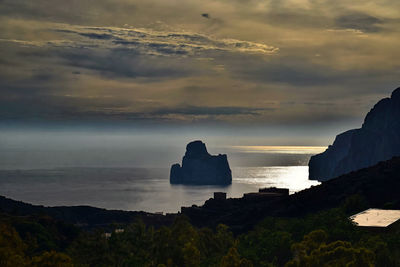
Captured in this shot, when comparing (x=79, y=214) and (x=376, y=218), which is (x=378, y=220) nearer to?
(x=376, y=218)

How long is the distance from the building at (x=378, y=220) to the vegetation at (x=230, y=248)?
1.68 meters

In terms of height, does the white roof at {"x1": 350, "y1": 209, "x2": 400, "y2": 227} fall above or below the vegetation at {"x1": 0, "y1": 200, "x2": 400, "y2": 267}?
above

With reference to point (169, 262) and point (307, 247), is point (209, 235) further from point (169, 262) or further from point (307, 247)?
point (307, 247)

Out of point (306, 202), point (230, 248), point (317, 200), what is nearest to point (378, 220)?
point (230, 248)

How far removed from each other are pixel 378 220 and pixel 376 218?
6.54 feet

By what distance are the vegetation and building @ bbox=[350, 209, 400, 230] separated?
168 centimetres

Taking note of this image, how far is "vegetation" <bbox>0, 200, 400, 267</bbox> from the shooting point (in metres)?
34.8

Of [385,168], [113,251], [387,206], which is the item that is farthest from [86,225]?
[113,251]

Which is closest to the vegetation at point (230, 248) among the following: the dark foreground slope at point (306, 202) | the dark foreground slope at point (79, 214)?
the dark foreground slope at point (306, 202)

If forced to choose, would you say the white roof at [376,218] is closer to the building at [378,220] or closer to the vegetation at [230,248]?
the building at [378,220]

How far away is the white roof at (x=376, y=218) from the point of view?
173 ft

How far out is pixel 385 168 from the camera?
5079 inches

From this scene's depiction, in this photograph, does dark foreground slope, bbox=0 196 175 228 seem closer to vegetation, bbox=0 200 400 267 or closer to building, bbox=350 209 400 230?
vegetation, bbox=0 200 400 267

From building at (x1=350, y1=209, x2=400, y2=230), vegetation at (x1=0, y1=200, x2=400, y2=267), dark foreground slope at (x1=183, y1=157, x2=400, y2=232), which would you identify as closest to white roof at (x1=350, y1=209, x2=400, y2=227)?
building at (x1=350, y1=209, x2=400, y2=230)
